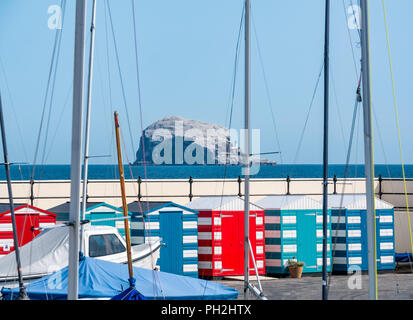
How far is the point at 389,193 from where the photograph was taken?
17906 mm

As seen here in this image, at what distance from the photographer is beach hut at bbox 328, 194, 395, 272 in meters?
15.2

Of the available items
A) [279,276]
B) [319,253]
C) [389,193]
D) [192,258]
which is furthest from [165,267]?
[389,193]

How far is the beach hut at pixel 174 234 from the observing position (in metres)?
14.5

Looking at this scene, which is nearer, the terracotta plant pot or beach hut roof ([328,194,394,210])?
the terracotta plant pot

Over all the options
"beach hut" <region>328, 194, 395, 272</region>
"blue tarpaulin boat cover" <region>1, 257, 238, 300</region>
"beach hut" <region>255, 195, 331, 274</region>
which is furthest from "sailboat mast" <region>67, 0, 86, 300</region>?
"beach hut" <region>328, 194, 395, 272</region>

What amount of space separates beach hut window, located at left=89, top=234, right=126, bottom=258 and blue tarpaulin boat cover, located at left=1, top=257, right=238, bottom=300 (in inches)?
110

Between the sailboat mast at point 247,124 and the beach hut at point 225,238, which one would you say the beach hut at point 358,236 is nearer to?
the beach hut at point 225,238

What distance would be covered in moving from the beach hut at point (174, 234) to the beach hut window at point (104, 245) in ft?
6.72

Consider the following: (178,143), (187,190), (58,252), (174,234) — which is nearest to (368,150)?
(58,252)

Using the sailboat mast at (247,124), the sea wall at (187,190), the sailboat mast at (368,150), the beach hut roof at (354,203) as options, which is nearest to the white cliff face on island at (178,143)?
the sea wall at (187,190)

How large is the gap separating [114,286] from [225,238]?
255 inches

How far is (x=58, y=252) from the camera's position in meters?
Answer: 10.7

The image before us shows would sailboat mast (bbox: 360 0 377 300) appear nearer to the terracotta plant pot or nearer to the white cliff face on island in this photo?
the terracotta plant pot

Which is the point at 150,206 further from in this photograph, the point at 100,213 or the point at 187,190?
the point at 187,190
